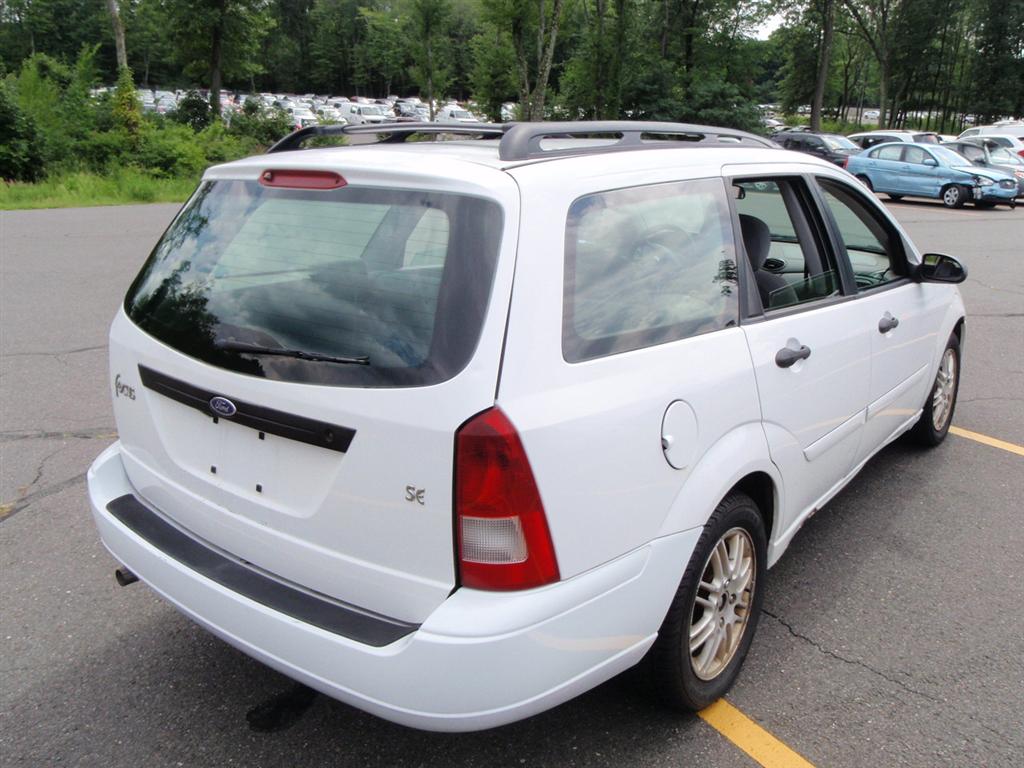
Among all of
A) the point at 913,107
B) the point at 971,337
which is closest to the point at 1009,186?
the point at 971,337

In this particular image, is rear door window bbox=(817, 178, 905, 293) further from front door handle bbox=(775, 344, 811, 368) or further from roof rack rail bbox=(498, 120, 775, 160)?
front door handle bbox=(775, 344, 811, 368)

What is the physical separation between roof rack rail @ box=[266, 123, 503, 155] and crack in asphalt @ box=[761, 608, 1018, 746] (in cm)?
216

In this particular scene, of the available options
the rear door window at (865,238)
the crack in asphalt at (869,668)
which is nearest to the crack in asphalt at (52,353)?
the rear door window at (865,238)

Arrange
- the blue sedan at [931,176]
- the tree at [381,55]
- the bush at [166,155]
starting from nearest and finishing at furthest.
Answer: the blue sedan at [931,176] → the bush at [166,155] → the tree at [381,55]

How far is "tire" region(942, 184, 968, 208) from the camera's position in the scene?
2142 centimetres

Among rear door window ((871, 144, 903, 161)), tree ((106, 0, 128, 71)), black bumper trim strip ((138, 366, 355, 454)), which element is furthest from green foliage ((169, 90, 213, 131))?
black bumper trim strip ((138, 366, 355, 454))

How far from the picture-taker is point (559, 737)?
2621 millimetres

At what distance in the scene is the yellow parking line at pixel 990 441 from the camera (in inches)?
205

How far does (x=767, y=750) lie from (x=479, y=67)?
39.7 meters

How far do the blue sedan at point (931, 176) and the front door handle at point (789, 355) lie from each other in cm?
2148

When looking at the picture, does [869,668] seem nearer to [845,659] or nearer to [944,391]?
[845,659]

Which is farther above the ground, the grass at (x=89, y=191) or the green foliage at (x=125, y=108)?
the green foliage at (x=125, y=108)

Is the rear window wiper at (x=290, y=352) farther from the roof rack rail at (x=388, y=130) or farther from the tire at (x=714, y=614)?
the tire at (x=714, y=614)

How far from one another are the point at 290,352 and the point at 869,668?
2.28m
